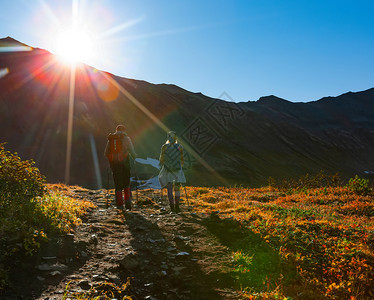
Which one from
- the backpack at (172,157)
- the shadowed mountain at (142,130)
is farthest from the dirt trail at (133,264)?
the shadowed mountain at (142,130)

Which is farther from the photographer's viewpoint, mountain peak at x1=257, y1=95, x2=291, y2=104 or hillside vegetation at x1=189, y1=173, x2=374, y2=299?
mountain peak at x1=257, y1=95, x2=291, y2=104

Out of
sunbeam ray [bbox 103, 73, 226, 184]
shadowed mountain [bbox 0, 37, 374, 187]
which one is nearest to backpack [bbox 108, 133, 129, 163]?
shadowed mountain [bbox 0, 37, 374, 187]

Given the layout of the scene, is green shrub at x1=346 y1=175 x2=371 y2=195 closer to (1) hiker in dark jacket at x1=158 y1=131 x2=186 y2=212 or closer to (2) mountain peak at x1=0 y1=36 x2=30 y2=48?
(1) hiker in dark jacket at x1=158 y1=131 x2=186 y2=212

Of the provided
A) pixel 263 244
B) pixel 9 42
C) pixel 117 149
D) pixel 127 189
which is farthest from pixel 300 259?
pixel 9 42

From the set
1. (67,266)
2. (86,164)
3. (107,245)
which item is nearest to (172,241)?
(107,245)

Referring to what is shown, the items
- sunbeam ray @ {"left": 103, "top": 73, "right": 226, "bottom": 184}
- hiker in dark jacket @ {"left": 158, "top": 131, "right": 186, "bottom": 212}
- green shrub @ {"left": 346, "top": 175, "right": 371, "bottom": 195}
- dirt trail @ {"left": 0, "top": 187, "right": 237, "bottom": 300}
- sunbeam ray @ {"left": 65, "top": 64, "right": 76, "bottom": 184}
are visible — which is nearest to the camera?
dirt trail @ {"left": 0, "top": 187, "right": 237, "bottom": 300}

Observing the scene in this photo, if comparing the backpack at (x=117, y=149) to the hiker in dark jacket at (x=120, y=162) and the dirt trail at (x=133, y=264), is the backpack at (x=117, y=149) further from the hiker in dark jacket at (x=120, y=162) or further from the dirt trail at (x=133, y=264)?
the dirt trail at (x=133, y=264)

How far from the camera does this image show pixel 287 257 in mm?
5039

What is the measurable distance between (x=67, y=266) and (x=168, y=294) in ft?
6.14

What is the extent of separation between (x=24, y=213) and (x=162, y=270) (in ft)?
11.0

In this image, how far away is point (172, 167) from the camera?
10.2 meters

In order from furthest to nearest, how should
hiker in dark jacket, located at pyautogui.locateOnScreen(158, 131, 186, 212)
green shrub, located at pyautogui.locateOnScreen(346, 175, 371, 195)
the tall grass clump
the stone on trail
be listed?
green shrub, located at pyautogui.locateOnScreen(346, 175, 371, 195), hiker in dark jacket, located at pyautogui.locateOnScreen(158, 131, 186, 212), the stone on trail, the tall grass clump

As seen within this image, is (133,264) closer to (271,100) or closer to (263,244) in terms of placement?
(263,244)

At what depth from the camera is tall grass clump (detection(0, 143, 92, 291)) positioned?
437 cm
